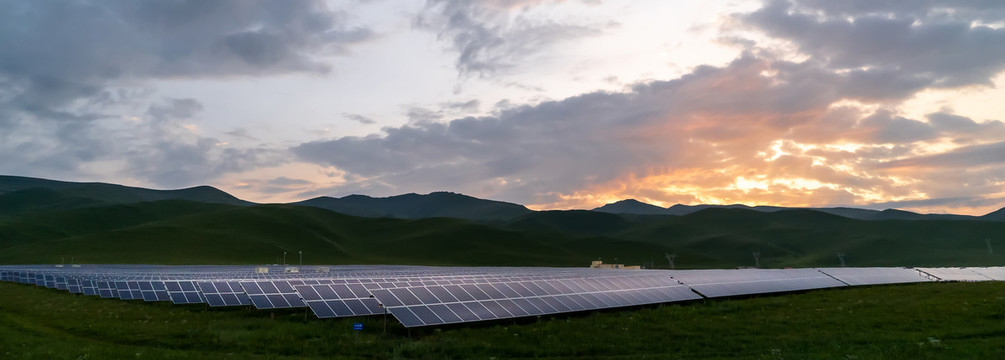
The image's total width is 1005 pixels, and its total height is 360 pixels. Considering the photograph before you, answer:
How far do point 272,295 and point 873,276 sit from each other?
194 ft

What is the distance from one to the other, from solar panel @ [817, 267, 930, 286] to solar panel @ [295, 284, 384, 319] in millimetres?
47514

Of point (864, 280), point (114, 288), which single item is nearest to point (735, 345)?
point (864, 280)

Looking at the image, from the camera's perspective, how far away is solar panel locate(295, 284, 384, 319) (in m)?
34.7

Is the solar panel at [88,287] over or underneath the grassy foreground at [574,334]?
over

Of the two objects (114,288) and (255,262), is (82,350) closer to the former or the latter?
(114,288)

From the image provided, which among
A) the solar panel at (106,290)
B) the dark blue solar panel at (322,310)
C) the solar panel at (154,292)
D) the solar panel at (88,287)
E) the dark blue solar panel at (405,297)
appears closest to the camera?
Answer: the dark blue solar panel at (405,297)

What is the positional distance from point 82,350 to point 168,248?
600 ft

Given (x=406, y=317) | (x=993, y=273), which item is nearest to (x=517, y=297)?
(x=406, y=317)

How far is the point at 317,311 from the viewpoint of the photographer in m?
34.4

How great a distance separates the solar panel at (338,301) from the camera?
114 ft

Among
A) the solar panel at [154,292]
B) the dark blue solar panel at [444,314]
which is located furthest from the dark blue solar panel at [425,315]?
the solar panel at [154,292]

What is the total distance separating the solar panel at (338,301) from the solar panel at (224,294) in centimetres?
717

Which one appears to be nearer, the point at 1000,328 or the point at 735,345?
the point at 735,345

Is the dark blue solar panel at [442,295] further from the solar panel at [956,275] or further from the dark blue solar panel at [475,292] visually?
the solar panel at [956,275]
